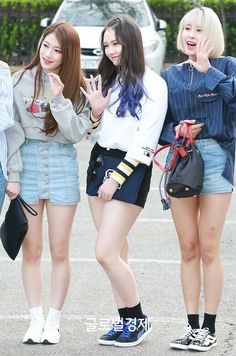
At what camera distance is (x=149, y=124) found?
5.84 metres

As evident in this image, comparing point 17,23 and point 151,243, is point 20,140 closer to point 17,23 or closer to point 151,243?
point 151,243

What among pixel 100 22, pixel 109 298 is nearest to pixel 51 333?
pixel 109 298

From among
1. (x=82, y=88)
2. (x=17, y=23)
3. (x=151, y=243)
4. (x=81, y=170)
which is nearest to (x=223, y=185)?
(x=82, y=88)

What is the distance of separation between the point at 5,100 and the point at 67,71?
0.46 m

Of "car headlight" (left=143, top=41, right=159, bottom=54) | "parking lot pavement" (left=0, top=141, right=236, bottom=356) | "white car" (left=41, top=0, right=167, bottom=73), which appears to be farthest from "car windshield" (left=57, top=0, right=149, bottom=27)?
"parking lot pavement" (left=0, top=141, right=236, bottom=356)

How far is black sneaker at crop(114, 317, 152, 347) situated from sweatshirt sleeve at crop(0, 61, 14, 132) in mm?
1410

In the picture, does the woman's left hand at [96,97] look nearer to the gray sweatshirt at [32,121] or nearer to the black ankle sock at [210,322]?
the gray sweatshirt at [32,121]

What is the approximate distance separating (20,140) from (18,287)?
1809mm

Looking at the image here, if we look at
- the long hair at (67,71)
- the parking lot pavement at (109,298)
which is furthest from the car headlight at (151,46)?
the long hair at (67,71)

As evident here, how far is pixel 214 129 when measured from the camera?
229 inches

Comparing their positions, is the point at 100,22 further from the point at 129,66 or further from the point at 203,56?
the point at 203,56

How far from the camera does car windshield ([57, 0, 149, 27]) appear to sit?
64.1 ft

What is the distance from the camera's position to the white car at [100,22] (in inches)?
738

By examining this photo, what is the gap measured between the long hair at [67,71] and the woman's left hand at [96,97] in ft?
0.33
